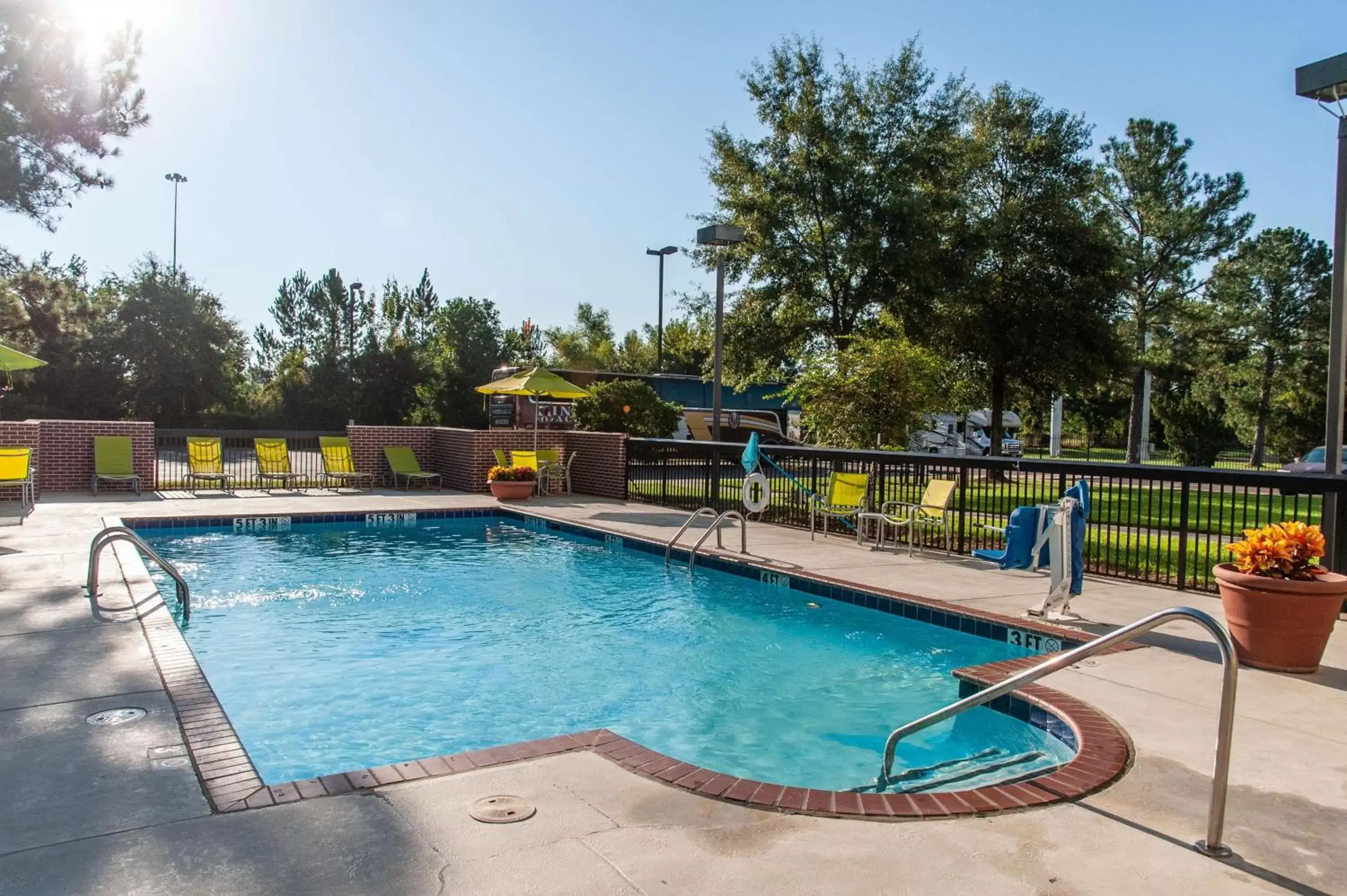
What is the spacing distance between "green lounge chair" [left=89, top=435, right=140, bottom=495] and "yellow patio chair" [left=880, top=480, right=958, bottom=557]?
11802 mm

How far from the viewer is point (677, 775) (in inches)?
138

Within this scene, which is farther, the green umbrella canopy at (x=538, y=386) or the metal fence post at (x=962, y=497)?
the green umbrella canopy at (x=538, y=386)

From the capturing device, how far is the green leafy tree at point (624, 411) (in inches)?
920

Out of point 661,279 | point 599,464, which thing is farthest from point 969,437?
point 599,464

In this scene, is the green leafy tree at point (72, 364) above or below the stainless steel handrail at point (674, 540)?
above

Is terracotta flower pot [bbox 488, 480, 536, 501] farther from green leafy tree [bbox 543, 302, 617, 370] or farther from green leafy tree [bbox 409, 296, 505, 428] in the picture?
green leafy tree [bbox 543, 302, 617, 370]

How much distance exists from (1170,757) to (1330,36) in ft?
25.5

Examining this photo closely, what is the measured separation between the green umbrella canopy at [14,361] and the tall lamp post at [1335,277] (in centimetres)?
1312

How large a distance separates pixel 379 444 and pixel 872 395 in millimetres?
8936

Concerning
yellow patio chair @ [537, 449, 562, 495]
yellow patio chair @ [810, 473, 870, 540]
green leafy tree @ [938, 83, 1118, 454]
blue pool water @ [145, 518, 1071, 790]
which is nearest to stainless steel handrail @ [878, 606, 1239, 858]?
blue pool water @ [145, 518, 1071, 790]

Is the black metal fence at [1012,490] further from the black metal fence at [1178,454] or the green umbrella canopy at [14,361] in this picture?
the black metal fence at [1178,454]

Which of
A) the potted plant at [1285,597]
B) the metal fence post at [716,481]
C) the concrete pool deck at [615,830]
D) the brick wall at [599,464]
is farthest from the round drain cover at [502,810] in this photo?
the brick wall at [599,464]

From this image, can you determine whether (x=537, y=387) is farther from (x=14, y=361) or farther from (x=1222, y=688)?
(x=1222, y=688)

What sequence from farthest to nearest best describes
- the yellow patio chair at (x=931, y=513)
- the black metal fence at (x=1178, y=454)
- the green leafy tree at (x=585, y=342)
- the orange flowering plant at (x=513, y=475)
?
the green leafy tree at (x=585, y=342) < the black metal fence at (x=1178, y=454) < the orange flowering plant at (x=513, y=475) < the yellow patio chair at (x=931, y=513)
